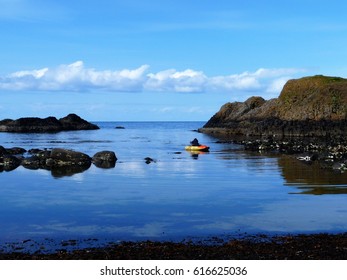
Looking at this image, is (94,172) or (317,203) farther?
(94,172)

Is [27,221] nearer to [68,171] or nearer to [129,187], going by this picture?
A: [129,187]

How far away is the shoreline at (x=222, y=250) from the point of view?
13.7 meters

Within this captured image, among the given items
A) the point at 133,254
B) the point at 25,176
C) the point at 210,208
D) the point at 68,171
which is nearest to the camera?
the point at 133,254

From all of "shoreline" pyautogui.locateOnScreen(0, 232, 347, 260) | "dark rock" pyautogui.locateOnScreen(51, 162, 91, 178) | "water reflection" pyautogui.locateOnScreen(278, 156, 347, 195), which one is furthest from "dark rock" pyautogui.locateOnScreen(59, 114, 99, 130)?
"shoreline" pyautogui.locateOnScreen(0, 232, 347, 260)

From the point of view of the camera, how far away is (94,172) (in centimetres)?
3984

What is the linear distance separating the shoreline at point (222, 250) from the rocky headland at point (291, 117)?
179ft

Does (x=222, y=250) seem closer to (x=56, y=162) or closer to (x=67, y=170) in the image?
(x=67, y=170)

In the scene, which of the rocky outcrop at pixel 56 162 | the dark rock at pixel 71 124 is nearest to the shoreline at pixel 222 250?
the rocky outcrop at pixel 56 162

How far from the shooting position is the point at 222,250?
14.7 m

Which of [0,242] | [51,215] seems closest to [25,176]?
[51,215]

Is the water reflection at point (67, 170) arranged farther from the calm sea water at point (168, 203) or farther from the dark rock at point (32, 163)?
the dark rock at point (32, 163)

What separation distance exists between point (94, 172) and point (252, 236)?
24.2 metres

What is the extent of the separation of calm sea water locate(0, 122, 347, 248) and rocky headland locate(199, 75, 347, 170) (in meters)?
36.8

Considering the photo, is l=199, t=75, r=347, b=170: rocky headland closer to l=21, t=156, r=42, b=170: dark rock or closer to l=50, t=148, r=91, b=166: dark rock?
l=50, t=148, r=91, b=166: dark rock
